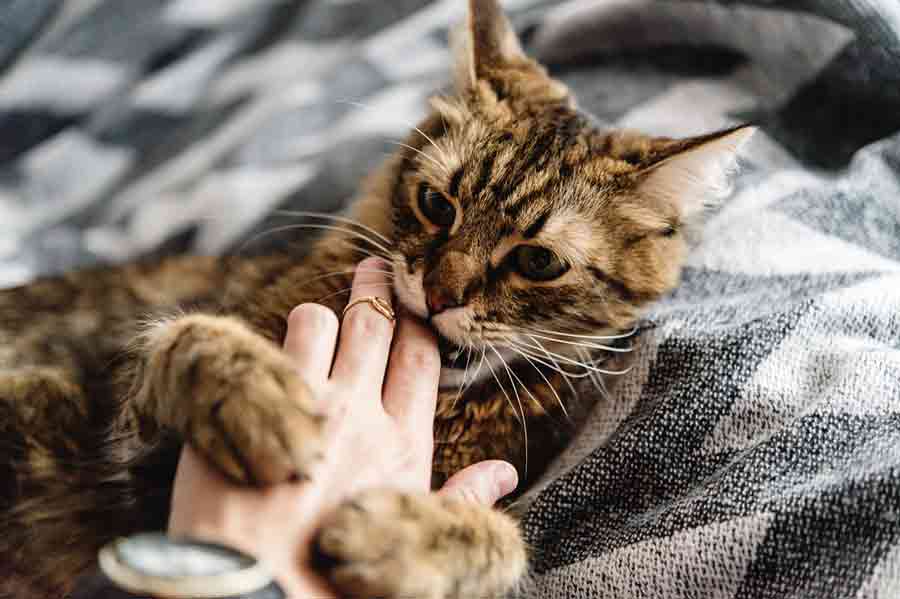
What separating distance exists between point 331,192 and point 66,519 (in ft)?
2.89

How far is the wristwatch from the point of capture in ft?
2.31

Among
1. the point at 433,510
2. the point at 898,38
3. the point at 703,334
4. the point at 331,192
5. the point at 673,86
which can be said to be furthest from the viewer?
the point at 331,192

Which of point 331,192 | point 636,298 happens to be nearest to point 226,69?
point 331,192

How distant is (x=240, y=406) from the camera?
0.77 metres

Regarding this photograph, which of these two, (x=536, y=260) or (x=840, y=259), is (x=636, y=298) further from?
(x=840, y=259)

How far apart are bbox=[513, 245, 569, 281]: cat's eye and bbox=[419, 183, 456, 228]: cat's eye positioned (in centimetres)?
12

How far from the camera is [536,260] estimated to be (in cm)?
108

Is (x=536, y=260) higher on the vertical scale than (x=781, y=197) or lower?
higher

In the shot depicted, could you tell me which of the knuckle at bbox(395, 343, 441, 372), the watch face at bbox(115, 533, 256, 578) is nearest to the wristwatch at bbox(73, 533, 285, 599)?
the watch face at bbox(115, 533, 256, 578)

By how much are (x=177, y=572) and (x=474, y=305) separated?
529 mm

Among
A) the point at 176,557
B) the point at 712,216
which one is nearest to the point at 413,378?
the point at 176,557

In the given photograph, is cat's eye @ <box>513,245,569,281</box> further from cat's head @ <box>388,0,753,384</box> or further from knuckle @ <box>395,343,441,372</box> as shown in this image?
knuckle @ <box>395,343,441,372</box>

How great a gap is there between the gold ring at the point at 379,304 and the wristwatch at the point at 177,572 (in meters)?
0.43

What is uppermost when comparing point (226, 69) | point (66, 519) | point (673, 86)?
point (226, 69)
